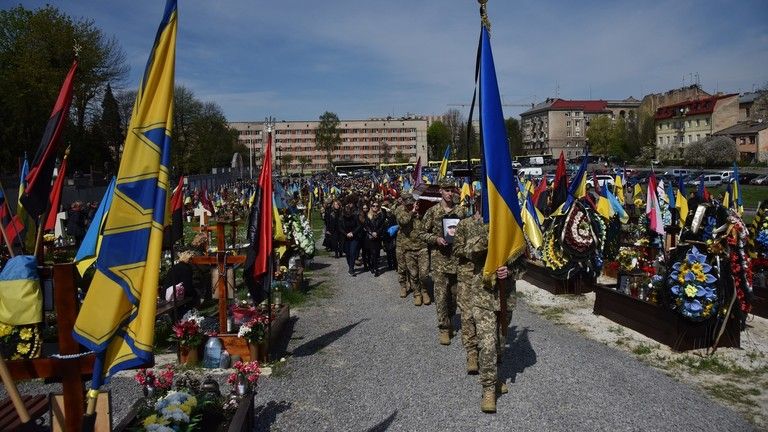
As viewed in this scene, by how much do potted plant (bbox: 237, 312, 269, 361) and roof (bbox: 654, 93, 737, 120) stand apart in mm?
97095

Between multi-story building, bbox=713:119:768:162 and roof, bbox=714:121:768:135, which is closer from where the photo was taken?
multi-story building, bbox=713:119:768:162

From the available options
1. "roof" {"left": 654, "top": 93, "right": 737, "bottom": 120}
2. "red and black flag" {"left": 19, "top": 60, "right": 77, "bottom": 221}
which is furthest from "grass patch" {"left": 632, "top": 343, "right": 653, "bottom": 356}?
"roof" {"left": 654, "top": 93, "right": 737, "bottom": 120}

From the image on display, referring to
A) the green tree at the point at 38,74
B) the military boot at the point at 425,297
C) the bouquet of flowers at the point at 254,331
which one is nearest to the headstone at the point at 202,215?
the military boot at the point at 425,297

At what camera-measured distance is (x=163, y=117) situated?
3.55 meters

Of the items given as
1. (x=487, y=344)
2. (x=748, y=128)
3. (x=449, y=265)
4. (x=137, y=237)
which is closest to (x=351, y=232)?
(x=449, y=265)

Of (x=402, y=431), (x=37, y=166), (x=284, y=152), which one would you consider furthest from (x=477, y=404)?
(x=284, y=152)

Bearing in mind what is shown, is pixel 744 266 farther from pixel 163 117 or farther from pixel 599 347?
pixel 163 117

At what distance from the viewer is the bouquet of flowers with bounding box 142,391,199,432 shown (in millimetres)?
4523

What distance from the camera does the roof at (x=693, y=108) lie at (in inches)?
3522

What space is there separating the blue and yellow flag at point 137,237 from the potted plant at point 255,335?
449 centimetres

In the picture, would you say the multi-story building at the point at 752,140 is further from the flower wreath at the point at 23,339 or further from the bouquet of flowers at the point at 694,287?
the flower wreath at the point at 23,339

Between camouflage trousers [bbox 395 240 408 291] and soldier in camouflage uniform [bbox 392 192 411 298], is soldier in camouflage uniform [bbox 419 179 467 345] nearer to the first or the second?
soldier in camouflage uniform [bbox 392 192 411 298]

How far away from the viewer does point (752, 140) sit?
73.2 m

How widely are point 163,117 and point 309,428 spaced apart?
3.55 metres
